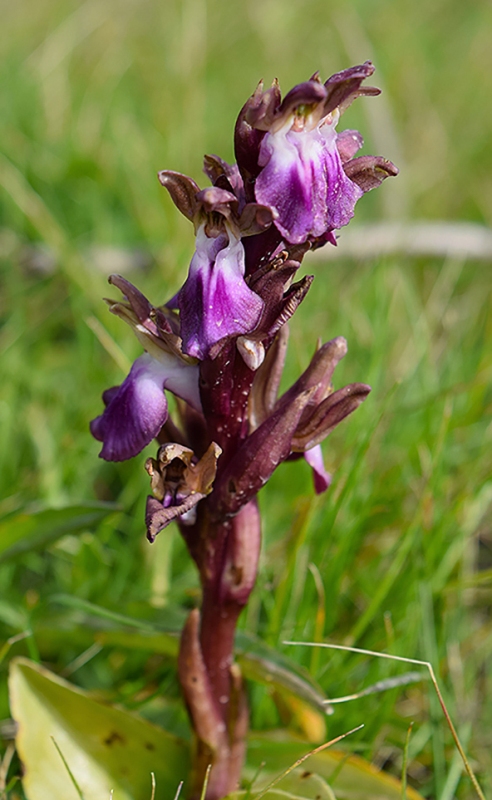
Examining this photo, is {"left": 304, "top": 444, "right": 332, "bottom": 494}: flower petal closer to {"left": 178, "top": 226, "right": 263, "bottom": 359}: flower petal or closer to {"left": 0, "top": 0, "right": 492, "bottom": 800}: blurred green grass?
{"left": 0, "top": 0, "right": 492, "bottom": 800}: blurred green grass

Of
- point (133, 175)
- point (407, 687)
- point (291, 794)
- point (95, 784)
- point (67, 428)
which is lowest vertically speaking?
point (407, 687)

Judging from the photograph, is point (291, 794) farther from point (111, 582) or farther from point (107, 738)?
point (111, 582)

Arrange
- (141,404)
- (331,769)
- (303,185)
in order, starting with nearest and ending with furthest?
1. (303,185)
2. (141,404)
3. (331,769)

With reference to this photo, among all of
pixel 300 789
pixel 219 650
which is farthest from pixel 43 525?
pixel 300 789

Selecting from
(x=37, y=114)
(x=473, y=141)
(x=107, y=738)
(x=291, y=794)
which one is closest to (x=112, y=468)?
(x=107, y=738)

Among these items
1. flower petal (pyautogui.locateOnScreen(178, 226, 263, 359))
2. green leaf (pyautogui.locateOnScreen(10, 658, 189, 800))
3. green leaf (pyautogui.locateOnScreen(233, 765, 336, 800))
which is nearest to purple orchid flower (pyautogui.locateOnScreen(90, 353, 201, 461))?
flower petal (pyautogui.locateOnScreen(178, 226, 263, 359))

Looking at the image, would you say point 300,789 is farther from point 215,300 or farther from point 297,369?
point 297,369

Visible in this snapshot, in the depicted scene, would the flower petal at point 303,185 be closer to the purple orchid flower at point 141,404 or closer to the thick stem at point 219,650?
the purple orchid flower at point 141,404
